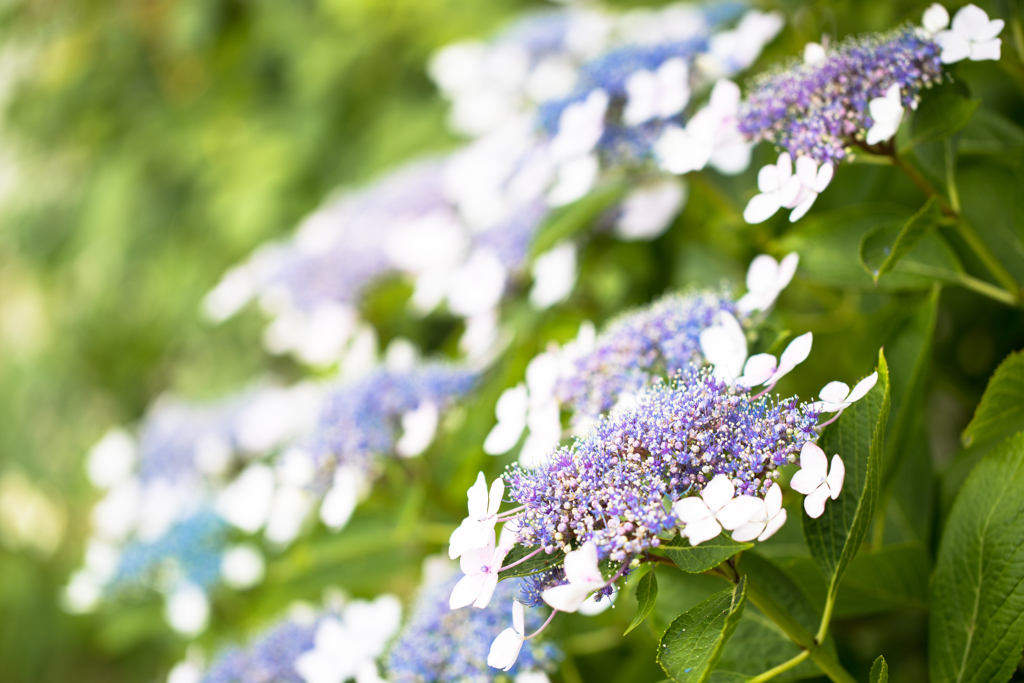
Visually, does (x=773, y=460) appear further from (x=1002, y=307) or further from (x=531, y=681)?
(x=1002, y=307)

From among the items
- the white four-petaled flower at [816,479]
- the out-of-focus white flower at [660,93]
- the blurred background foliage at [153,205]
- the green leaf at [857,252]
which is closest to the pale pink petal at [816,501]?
the white four-petaled flower at [816,479]

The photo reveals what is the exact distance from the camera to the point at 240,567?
88 centimetres

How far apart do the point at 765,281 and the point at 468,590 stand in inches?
11.3

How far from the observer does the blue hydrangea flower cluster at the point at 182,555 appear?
0.89m

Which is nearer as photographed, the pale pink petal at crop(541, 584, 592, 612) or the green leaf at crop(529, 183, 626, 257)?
the pale pink petal at crop(541, 584, 592, 612)

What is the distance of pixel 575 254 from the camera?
802mm

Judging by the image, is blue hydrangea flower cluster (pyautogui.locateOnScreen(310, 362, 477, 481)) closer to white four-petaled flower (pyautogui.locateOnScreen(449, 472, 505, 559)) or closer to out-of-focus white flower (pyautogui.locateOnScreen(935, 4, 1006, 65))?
white four-petaled flower (pyautogui.locateOnScreen(449, 472, 505, 559))

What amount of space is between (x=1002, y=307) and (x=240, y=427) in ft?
2.91

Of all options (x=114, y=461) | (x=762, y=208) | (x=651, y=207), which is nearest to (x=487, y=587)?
(x=762, y=208)

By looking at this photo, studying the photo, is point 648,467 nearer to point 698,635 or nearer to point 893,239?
point 698,635

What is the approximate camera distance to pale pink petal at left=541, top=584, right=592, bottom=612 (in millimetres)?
314

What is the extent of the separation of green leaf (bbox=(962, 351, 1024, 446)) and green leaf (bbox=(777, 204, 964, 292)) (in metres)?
0.09

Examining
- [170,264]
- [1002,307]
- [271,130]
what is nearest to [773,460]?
[1002,307]

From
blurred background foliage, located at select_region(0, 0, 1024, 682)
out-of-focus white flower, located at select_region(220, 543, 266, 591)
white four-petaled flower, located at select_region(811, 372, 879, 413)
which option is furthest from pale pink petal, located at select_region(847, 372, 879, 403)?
out-of-focus white flower, located at select_region(220, 543, 266, 591)
